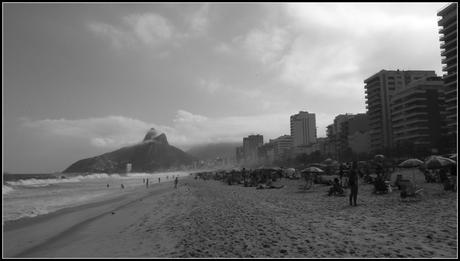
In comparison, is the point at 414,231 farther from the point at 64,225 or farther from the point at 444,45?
the point at 444,45

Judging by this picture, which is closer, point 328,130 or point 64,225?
point 64,225

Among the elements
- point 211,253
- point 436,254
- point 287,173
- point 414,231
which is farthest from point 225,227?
point 287,173

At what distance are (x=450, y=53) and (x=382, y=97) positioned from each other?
41.5 metres

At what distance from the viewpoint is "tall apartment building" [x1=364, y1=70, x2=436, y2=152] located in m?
124

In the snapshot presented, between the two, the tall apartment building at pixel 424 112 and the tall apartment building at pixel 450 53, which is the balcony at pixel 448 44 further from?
the tall apartment building at pixel 424 112

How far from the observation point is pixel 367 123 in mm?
148000

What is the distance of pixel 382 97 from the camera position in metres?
127

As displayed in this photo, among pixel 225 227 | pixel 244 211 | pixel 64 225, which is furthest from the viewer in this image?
pixel 64 225

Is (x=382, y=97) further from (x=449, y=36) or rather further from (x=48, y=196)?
(x=48, y=196)

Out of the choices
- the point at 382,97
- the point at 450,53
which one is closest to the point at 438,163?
the point at 450,53

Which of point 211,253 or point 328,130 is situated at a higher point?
point 328,130

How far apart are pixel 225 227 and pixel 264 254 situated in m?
4.15

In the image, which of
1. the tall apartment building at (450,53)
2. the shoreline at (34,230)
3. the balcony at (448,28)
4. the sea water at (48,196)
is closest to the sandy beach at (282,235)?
the shoreline at (34,230)

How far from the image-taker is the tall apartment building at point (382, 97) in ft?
406
